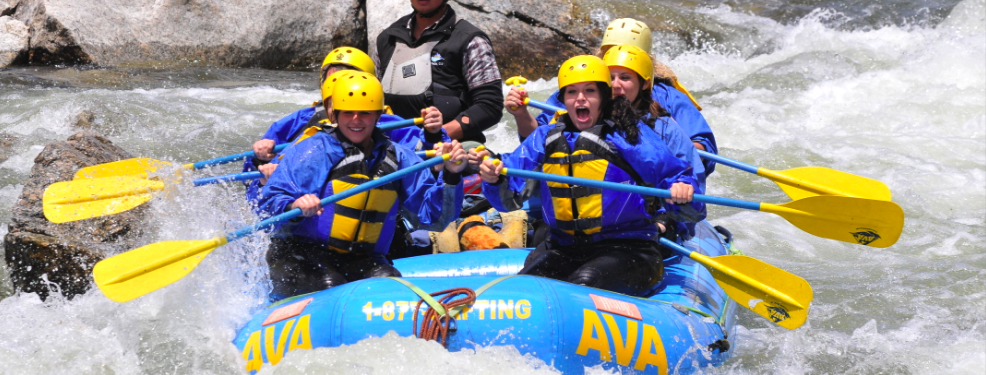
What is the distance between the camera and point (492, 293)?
Answer: 10.6 ft

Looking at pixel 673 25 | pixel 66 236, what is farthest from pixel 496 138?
pixel 66 236

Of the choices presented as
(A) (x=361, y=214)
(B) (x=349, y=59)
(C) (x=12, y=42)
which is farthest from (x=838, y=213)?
(C) (x=12, y=42)

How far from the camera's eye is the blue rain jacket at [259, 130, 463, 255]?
3.63 m

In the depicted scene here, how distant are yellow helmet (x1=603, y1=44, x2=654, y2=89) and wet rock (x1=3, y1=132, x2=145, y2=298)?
273 cm

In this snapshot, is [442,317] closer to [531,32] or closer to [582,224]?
[582,224]

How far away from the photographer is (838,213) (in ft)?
12.9

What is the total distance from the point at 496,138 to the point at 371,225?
16.0 feet

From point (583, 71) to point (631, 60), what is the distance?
57 cm

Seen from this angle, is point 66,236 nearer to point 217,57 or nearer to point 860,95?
point 217,57

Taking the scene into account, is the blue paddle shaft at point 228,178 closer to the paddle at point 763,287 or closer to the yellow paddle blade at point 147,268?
the yellow paddle blade at point 147,268

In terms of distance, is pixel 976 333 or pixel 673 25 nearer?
pixel 976 333

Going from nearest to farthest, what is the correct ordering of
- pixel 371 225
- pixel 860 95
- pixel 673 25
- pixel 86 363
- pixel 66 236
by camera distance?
pixel 86 363 < pixel 371 225 < pixel 66 236 < pixel 860 95 < pixel 673 25

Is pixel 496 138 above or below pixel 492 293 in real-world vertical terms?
below

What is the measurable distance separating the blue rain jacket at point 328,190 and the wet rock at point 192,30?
22.4ft
